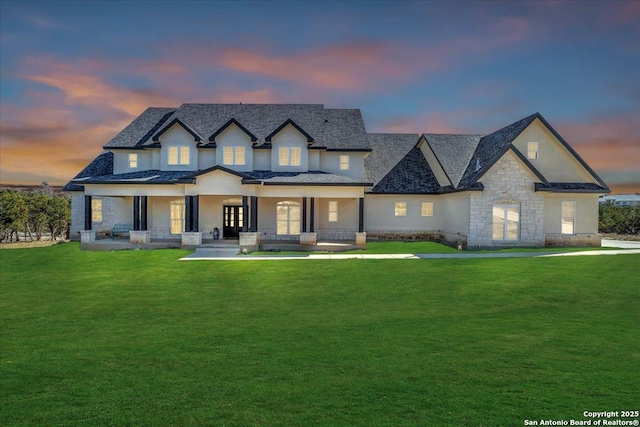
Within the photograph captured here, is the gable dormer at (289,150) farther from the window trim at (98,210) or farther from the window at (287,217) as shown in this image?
the window trim at (98,210)

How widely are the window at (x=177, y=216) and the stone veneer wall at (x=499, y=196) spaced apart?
20.7 meters

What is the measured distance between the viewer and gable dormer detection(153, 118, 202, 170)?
30.9m

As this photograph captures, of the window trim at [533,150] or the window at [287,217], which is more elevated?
the window trim at [533,150]

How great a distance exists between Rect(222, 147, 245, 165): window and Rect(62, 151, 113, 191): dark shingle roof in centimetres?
1007

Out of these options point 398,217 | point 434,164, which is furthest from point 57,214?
point 434,164

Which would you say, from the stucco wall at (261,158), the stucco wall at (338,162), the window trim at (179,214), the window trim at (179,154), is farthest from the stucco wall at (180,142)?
the stucco wall at (338,162)

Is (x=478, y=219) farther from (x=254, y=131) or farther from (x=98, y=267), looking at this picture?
(x=98, y=267)

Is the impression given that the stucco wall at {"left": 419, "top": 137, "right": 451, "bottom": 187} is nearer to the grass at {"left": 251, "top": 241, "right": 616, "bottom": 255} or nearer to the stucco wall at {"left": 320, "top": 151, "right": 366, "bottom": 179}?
the grass at {"left": 251, "top": 241, "right": 616, "bottom": 255}

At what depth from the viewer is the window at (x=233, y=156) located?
30922 mm

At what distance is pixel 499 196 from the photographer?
27484 mm

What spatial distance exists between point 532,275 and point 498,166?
38.7 ft

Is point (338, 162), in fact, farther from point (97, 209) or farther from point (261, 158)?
point (97, 209)

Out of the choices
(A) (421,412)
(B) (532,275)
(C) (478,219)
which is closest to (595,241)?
(C) (478,219)

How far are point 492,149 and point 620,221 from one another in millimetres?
41933
